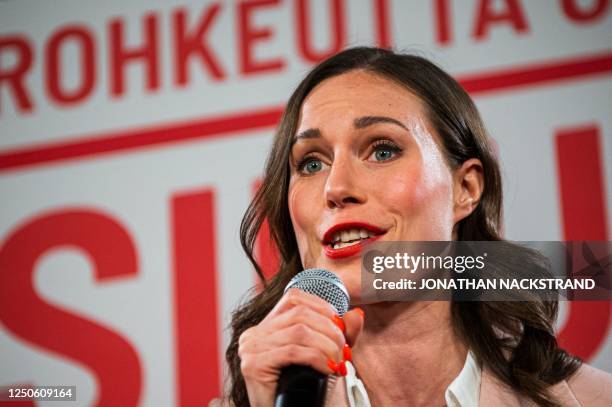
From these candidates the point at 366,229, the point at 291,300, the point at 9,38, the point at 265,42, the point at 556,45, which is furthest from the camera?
the point at 9,38

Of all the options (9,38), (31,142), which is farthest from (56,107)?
(9,38)

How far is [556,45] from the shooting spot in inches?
87.1

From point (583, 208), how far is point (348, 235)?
0.93 m

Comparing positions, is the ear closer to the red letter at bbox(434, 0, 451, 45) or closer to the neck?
the neck

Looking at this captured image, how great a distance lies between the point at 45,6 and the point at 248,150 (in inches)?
32.6

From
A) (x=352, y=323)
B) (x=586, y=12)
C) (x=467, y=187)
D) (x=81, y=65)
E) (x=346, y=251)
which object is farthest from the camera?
(x=81, y=65)

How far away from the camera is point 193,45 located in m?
2.39

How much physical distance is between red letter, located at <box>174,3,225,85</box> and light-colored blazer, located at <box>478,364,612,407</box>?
1237mm

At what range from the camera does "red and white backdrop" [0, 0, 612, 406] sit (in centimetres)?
214

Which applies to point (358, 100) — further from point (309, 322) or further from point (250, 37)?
point (250, 37)

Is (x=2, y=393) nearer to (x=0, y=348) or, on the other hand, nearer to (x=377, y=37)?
(x=0, y=348)

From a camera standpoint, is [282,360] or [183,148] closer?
[282,360]

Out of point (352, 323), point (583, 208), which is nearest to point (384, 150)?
point (352, 323)

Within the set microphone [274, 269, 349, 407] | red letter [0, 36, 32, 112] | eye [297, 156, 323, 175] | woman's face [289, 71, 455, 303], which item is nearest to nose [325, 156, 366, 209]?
woman's face [289, 71, 455, 303]
